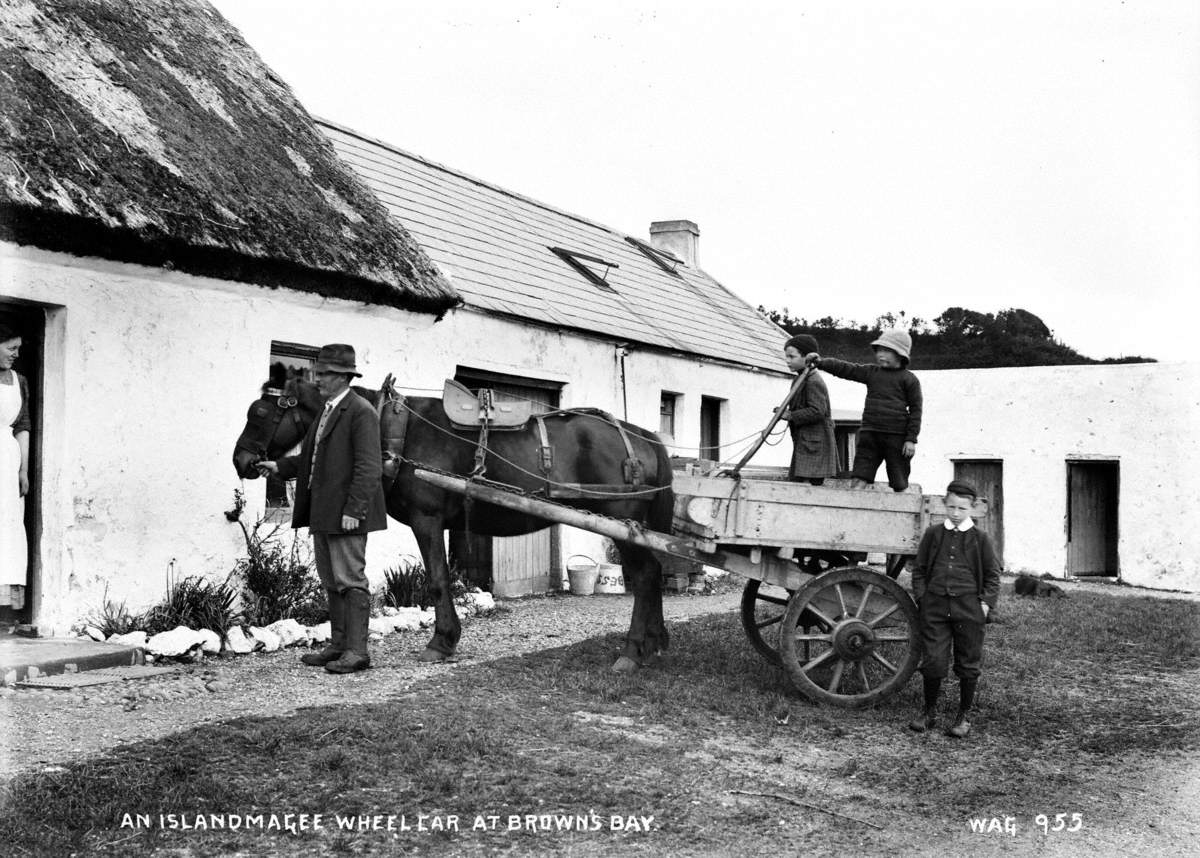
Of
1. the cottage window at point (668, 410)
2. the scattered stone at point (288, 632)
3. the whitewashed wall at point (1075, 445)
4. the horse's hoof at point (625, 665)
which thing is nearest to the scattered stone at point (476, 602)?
the scattered stone at point (288, 632)

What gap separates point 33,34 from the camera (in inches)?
324

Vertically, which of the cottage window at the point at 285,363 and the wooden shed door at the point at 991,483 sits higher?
the cottage window at the point at 285,363

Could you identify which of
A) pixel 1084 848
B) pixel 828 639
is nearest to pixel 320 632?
pixel 828 639

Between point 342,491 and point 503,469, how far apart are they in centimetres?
122

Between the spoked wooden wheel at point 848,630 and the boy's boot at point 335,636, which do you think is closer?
the spoked wooden wheel at point 848,630

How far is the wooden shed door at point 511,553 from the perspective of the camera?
1157cm

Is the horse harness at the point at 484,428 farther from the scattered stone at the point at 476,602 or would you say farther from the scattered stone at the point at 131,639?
the scattered stone at the point at 476,602

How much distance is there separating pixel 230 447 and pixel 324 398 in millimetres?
1709

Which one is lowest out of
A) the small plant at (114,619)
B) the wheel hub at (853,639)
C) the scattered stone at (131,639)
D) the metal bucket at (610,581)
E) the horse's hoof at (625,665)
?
the metal bucket at (610,581)

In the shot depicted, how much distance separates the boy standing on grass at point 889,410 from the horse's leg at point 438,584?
8.99 feet

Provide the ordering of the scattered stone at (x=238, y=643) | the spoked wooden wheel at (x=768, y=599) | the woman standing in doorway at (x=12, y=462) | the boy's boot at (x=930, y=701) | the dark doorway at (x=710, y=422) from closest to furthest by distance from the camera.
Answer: the boy's boot at (x=930, y=701)
the woman standing in doorway at (x=12, y=462)
the spoked wooden wheel at (x=768, y=599)
the scattered stone at (x=238, y=643)
the dark doorway at (x=710, y=422)

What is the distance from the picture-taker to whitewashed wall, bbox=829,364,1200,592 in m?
17.6

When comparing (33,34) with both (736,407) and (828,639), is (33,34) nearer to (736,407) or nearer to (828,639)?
(828,639)

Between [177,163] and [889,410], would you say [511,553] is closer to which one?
[177,163]
